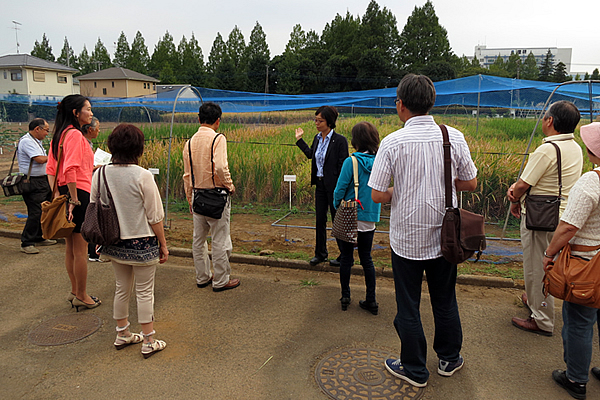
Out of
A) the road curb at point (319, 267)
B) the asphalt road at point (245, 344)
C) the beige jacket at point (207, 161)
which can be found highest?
the beige jacket at point (207, 161)

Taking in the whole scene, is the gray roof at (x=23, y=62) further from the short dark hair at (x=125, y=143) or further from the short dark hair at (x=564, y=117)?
the short dark hair at (x=564, y=117)

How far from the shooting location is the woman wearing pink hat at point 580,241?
2646mm

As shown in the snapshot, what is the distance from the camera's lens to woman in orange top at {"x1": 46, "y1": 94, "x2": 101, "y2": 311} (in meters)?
3.91

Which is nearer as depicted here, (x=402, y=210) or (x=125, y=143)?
(x=402, y=210)

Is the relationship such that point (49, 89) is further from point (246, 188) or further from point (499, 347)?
point (499, 347)

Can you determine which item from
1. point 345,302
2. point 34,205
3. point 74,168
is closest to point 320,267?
point 345,302

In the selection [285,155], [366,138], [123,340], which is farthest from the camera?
[285,155]

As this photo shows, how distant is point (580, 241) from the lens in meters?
2.75

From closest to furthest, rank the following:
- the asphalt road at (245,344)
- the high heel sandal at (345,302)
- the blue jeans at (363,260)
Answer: the asphalt road at (245,344) < the blue jeans at (363,260) < the high heel sandal at (345,302)

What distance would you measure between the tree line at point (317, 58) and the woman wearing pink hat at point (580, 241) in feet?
165

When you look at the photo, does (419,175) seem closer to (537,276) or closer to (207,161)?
(537,276)

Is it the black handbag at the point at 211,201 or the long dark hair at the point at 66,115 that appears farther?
the black handbag at the point at 211,201

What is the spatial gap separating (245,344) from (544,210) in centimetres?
Answer: 263

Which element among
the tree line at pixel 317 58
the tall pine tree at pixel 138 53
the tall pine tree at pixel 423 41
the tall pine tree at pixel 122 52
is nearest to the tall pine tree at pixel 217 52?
the tree line at pixel 317 58
